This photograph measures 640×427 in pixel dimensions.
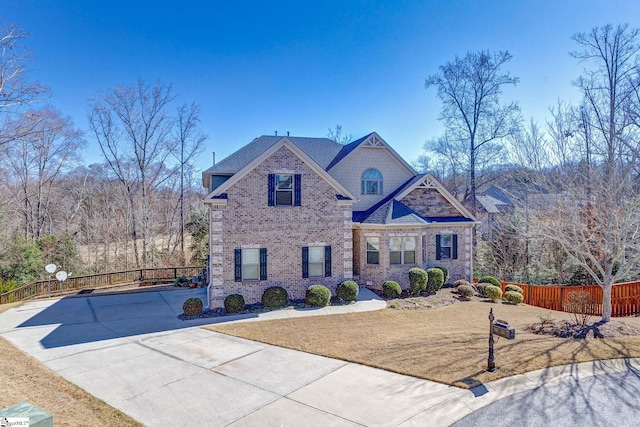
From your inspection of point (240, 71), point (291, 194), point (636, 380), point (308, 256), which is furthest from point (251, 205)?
point (636, 380)

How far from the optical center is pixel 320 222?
16312 mm

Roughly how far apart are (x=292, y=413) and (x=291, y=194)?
34.4 ft

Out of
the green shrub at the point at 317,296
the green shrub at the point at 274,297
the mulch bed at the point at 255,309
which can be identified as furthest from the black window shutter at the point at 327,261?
the green shrub at the point at 274,297

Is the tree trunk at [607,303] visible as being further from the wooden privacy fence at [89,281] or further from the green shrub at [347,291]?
the wooden privacy fence at [89,281]

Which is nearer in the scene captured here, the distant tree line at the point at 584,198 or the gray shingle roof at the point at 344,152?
the distant tree line at the point at 584,198

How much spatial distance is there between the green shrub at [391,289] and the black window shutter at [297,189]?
18.8 ft

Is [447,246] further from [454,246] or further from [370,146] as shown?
[370,146]

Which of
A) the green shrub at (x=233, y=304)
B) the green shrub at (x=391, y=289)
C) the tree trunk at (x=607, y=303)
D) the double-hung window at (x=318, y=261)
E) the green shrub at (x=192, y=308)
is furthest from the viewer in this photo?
the green shrub at (x=391, y=289)

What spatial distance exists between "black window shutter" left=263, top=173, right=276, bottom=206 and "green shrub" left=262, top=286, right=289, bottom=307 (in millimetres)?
3731

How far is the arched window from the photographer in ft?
67.8

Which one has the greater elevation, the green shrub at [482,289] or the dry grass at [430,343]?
the dry grass at [430,343]

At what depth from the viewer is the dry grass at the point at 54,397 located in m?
6.05

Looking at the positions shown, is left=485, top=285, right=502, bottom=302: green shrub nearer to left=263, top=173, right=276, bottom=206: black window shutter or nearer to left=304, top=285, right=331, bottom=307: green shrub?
left=304, top=285, right=331, bottom=307: green shrub

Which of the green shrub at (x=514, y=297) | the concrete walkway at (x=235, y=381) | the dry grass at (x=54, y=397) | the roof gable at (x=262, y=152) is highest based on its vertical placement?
the roof gable at (x=262, y=152)
